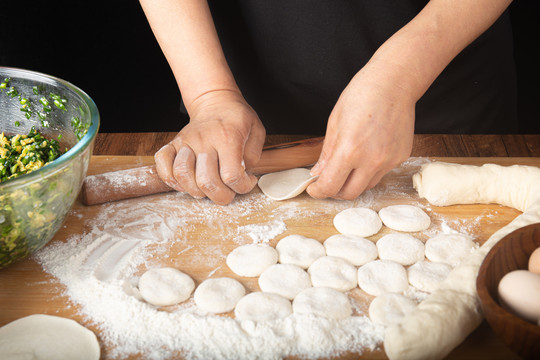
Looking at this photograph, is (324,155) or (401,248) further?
(324,155)

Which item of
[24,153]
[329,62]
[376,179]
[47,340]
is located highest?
[329,62]

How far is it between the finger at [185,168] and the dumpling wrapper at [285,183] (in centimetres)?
24

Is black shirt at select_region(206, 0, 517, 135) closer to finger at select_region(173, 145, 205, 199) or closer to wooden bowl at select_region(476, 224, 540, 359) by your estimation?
finger at select_region(173, 145, 205, 199)

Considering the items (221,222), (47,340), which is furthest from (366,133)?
(47,340)

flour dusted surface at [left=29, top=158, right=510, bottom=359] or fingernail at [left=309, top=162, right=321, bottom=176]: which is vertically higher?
fingernail at [left=309, top=162, right=321, bottom=176]

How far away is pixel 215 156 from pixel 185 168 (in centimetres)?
9

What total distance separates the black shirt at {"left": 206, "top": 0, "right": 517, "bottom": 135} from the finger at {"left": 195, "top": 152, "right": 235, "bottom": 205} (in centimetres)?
60

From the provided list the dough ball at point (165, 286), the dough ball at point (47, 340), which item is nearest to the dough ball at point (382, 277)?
the dough ball at point (165, 286)

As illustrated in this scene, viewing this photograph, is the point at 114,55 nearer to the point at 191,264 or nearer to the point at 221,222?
the point at 221,222

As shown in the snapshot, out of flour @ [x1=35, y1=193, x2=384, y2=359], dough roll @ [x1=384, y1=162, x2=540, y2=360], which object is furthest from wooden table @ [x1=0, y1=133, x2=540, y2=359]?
flour @ [x1=35, y1=193, x2=384, y2=359]

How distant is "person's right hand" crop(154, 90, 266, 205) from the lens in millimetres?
1503

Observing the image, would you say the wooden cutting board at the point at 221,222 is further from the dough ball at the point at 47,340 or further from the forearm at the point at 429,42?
the forearm at the point at 429,42

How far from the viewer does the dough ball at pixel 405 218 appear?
58.4 inches

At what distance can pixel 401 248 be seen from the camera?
141 cm
